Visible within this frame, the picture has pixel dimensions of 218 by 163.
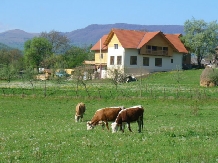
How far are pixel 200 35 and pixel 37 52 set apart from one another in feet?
163

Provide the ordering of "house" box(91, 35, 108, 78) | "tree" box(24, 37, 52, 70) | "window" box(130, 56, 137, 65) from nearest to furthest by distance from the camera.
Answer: "window" box(130, 56, 137, 65)
"house" box(91, 35, 108, 78)
"tree" box(24, 37, 52, 70)

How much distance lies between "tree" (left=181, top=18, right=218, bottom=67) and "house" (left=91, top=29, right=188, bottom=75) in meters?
9.59

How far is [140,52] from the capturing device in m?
87.2

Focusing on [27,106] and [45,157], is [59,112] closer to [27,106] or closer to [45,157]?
[27,106]

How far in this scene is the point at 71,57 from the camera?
426ft

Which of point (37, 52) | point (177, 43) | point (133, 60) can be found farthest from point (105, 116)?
point (37, 52)

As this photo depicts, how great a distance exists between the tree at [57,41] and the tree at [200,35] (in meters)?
42.5

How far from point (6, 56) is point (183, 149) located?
143 m

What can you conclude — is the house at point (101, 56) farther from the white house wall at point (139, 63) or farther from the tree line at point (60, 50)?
the tree line at point (60, 50)

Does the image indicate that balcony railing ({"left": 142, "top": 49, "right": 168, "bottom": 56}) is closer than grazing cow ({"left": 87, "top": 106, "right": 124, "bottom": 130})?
No

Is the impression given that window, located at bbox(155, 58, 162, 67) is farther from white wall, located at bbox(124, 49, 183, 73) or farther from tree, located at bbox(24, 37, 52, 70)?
A: tree, located at bbox(24, 37, 52, 70)

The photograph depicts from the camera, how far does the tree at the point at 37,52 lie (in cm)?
12312

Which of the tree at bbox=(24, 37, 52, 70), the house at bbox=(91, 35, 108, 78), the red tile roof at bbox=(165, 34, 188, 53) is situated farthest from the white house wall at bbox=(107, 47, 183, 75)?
the tree at bbox=(24, 37, 52, 70)

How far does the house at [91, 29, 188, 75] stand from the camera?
8694cm
